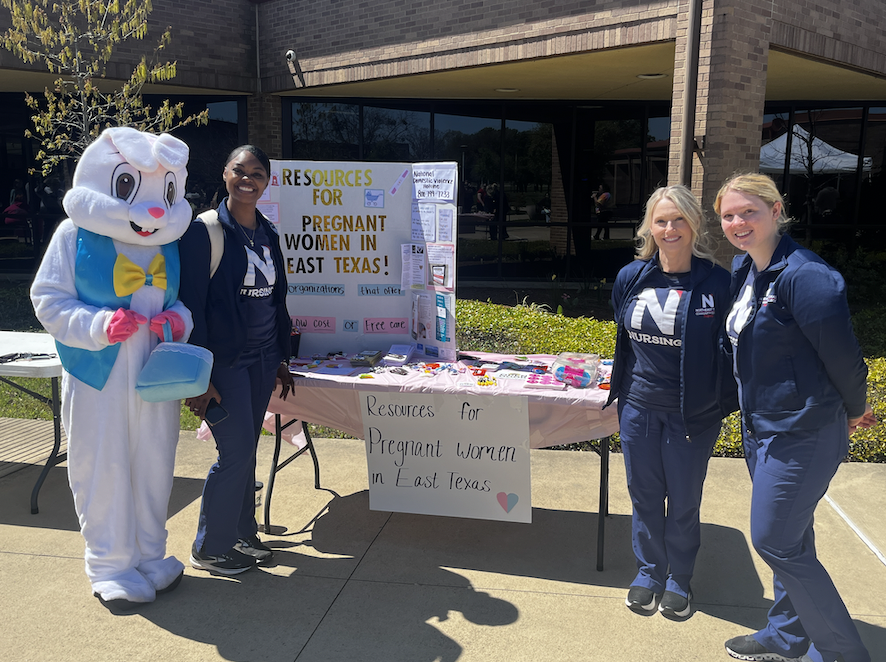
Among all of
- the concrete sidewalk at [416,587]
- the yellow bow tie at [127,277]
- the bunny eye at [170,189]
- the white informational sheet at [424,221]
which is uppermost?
the bunny eye at [170,189]

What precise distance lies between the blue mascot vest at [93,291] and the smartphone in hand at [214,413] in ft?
1.51

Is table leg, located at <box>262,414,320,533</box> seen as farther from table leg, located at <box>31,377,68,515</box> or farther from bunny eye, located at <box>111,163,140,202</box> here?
bunny eye, located at <box>111,163,140,202</box>

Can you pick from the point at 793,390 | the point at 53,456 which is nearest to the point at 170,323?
the point at 53,456

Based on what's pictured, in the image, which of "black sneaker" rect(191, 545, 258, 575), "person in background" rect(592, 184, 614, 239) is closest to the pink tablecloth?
"black sneaker" rect(191, 545, 258, 575)

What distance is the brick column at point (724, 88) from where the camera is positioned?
25.5 ft

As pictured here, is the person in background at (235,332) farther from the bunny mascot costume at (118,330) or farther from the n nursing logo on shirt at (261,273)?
the bunny mascot costume at (118,330)

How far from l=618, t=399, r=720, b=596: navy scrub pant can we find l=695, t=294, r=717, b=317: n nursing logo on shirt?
44 centimetres

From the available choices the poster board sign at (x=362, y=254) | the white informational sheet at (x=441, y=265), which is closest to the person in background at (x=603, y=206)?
the poster board sign at (x=362, y=254)

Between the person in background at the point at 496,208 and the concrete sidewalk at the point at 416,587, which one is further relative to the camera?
the person in background at the point at 496,208

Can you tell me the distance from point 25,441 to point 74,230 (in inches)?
127

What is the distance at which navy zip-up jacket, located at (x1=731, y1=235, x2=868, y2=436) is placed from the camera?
2424 mm

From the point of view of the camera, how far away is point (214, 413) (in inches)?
131

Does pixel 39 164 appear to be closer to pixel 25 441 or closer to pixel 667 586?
pixel 25 441

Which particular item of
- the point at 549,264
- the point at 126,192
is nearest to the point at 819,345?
the point at 126,192
